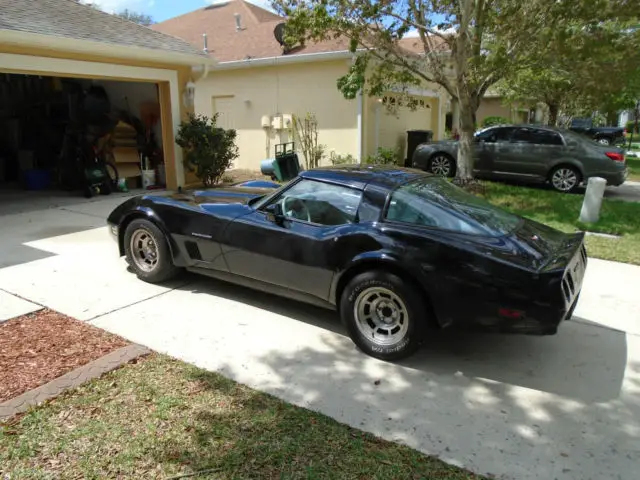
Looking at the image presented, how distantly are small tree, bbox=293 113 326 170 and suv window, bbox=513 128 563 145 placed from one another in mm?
5180

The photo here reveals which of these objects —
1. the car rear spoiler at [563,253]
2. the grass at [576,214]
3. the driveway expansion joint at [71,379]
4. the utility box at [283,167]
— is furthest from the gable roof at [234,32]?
the driveway expansion joint at [71,379]

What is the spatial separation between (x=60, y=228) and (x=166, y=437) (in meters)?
5.82

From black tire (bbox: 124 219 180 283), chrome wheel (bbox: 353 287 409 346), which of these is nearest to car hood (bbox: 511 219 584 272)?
chrome wheel (bbox: 353 287 409 346)

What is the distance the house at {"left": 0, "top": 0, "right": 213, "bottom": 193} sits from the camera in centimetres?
823

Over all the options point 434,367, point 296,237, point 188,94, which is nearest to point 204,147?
point 188,94

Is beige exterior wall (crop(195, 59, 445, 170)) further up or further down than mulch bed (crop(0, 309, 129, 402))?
further up

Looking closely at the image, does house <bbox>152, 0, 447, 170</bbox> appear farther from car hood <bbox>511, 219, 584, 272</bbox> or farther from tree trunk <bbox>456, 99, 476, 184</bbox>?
car hood <bbox>511, 219, 584, 272</bbox>

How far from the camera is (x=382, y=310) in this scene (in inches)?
145

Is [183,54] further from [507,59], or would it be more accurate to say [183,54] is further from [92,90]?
[507,59]

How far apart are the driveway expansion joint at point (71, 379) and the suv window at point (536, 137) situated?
11.2m

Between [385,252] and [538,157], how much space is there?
32.7 feet

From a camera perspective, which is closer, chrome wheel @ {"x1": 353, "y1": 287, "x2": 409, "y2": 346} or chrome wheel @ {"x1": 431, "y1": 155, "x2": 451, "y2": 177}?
chrome wheel @ {"x1": 353, "y1": 287, "x2": 409, "y2": 346}

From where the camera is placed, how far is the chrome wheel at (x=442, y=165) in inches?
518

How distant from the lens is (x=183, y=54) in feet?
34.3
